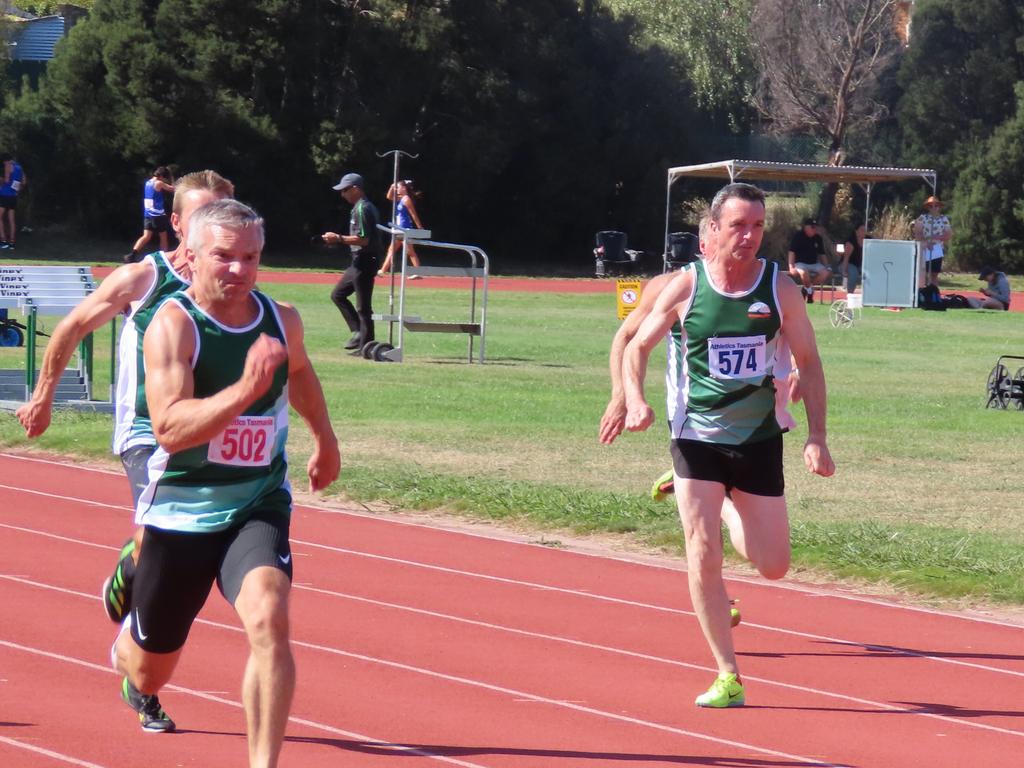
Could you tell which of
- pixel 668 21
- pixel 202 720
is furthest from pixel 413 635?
pixel 668 21

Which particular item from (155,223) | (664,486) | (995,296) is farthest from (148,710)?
(995,296)

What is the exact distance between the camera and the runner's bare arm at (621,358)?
6215mm

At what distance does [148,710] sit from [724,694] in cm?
206

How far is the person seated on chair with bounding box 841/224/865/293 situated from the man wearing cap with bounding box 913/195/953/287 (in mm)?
1157

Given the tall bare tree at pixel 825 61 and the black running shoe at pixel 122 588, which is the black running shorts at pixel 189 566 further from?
the tall bare tree at pixel 825 61

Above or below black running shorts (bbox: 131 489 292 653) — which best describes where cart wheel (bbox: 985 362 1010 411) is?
below

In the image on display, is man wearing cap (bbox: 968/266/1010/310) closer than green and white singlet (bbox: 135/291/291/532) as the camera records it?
No

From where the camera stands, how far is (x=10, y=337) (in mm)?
16234

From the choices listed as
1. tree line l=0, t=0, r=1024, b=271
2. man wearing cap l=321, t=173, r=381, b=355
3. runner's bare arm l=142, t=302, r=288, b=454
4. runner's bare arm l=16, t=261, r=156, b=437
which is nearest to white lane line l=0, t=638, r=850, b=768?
runner's bare arm l=16, t=261, r=156, b=437

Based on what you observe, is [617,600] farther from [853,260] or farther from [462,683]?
[853,260]

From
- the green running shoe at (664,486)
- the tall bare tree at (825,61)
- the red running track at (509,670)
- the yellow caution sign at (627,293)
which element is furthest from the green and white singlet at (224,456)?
the tall bare tree at (825,61)

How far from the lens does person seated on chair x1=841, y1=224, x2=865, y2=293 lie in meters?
32.3

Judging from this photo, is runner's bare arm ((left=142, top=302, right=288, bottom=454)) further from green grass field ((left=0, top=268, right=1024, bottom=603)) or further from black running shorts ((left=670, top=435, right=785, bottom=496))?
green grass field ((left=0, top=268, right=1024, bottom=603))

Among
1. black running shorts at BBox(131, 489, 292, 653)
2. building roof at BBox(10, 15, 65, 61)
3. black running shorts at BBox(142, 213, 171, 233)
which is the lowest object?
black running shorts at BBox(131, 489, 292, 653)
